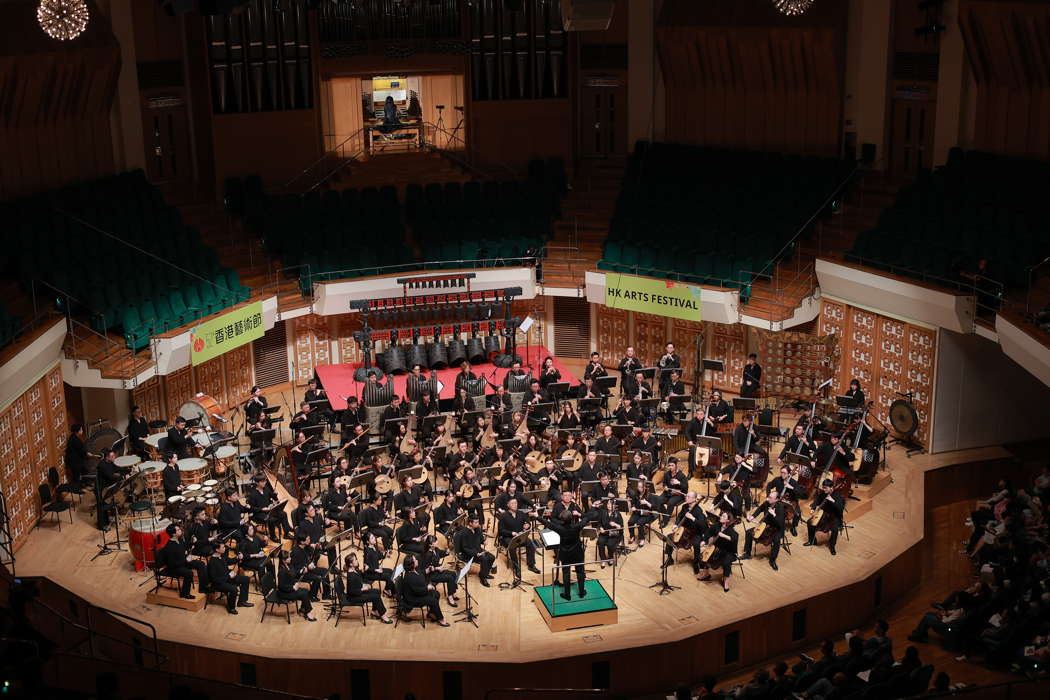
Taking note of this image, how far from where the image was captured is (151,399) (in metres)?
19.5

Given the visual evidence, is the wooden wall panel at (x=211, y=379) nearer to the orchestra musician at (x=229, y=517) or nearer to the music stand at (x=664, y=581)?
the orchestra musician at (x=229, y=517)

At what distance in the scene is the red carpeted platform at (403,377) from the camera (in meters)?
20.4

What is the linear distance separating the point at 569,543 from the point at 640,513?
178cm

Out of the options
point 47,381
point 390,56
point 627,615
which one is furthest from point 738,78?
point 47,381

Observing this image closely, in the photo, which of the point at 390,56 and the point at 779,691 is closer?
the point at 779,691

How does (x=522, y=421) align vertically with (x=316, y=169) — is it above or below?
below

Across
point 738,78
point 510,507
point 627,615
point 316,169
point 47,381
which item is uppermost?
point 738,78

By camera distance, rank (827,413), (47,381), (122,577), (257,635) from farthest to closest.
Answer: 1. (827,413)
2. (47,381)
3. (122,577)
4. (257,635)

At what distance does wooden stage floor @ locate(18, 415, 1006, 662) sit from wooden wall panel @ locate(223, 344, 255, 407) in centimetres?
501

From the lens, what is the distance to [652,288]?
67.7 feet

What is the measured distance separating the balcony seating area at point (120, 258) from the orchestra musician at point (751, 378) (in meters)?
8.52

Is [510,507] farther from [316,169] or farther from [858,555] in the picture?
[316,169]

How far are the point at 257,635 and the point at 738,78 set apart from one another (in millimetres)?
14566

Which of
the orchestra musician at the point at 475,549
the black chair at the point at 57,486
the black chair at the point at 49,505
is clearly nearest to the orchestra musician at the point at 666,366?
the orchestra musician at the point at 475,549
